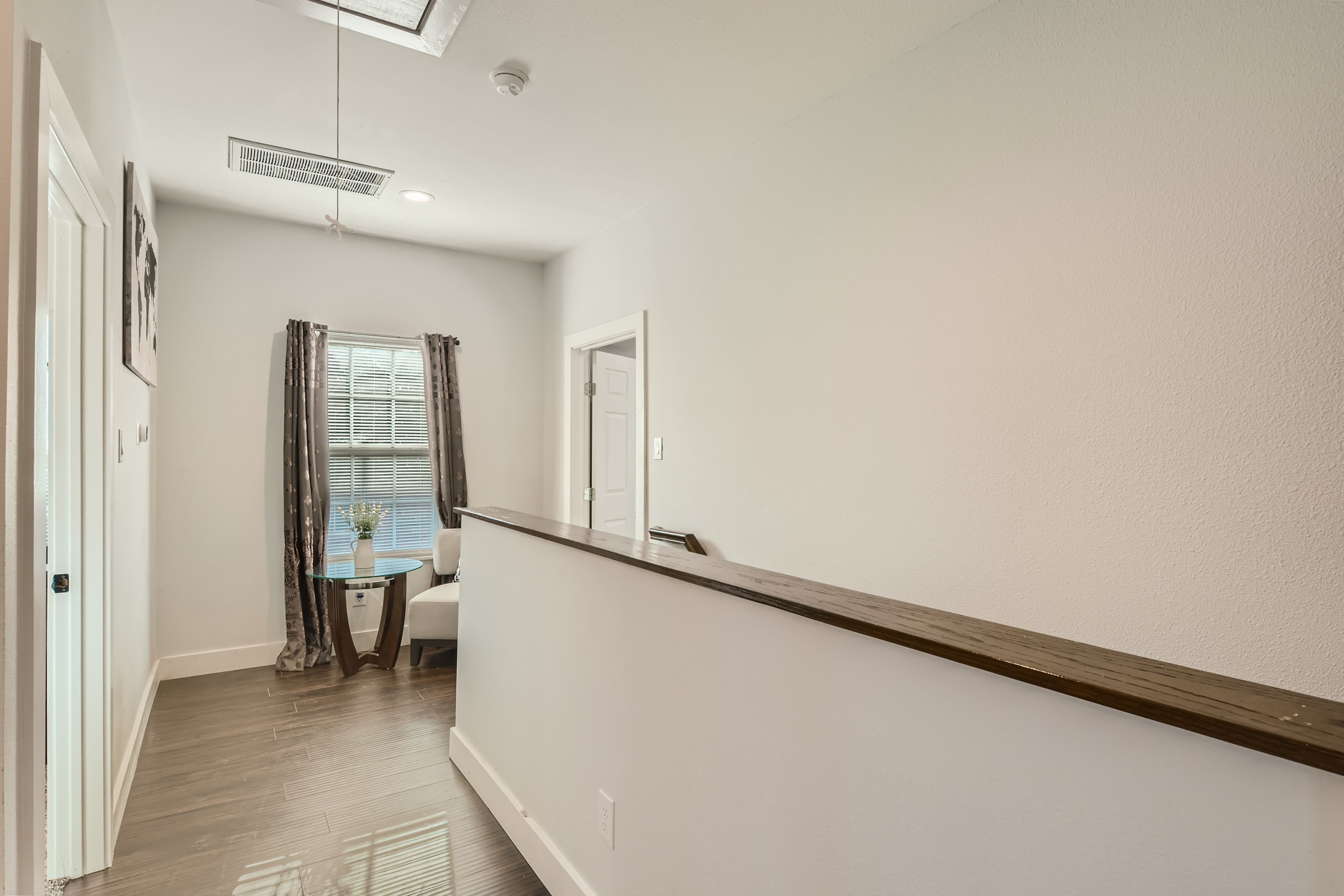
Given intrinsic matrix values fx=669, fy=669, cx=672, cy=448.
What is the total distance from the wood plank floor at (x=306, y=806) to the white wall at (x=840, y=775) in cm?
29

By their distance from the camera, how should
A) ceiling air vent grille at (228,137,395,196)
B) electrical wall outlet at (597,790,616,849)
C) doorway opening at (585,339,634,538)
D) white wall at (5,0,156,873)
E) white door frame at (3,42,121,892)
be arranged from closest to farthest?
white door frame at (3,42,121,892) → white wall at (5,0,156,873) → electrical wall outlet at (597,790,616,849) → ceiling air vent grille at (228,137,395,196) → doorway opening at (585,339,634,538)

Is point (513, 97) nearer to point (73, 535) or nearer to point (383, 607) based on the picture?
point (73, 535)

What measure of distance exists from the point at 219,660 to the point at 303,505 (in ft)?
3.12

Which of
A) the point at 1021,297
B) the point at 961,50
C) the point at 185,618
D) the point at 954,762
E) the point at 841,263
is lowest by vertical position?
the point at 185,618

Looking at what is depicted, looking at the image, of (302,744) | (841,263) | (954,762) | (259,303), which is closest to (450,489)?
(259,303)

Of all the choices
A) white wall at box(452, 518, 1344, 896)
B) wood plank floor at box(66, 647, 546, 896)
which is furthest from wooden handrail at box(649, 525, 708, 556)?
wood plank floor at box(66, 647, 546, 896)

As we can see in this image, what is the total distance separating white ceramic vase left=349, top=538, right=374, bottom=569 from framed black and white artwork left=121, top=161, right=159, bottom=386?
1.27 metres

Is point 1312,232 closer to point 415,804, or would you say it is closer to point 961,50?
point 961,50

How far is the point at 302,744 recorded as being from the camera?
9.11ft

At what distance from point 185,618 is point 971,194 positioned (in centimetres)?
427

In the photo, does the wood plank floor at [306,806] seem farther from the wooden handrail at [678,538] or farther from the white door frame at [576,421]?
the white door frame at [576,421]

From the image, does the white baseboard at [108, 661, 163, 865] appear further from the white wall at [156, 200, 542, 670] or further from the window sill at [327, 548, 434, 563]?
the window sill at [327, 548, 434, 563]

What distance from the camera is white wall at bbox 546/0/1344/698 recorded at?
137cm

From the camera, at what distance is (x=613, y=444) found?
4.52 m
